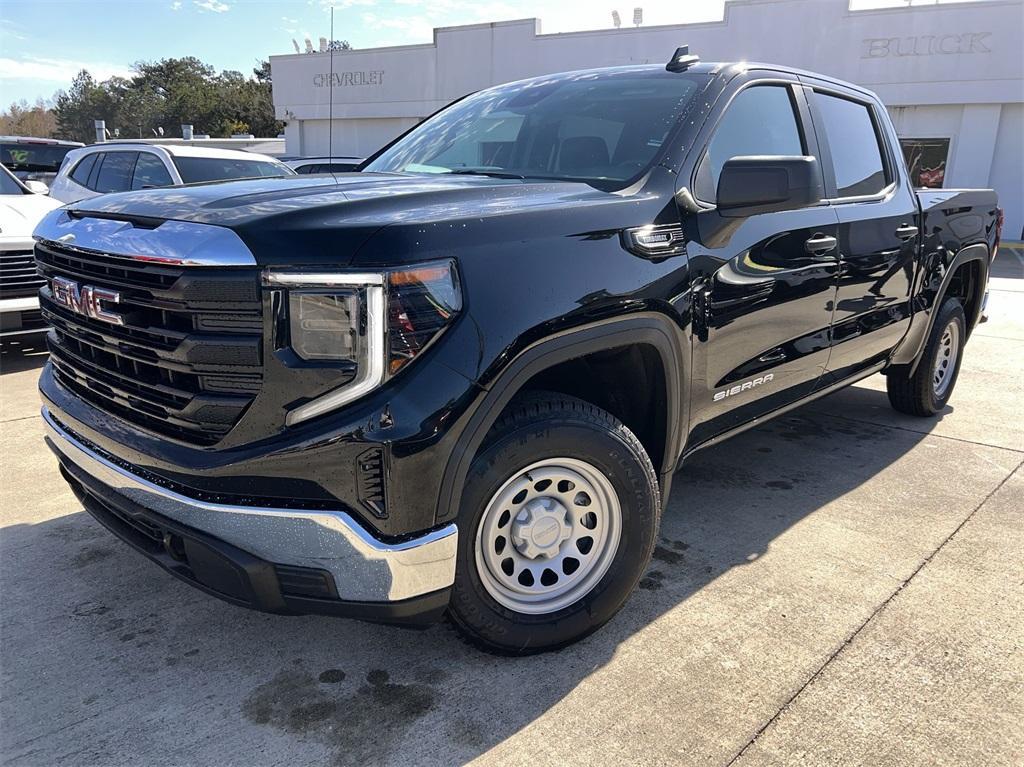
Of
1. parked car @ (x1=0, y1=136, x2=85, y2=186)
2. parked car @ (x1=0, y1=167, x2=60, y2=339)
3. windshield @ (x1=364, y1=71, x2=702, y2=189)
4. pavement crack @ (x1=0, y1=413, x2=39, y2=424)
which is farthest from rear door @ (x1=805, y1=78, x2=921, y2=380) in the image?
parked car @ (x1=0, y1=136, x2=85, y2=186)

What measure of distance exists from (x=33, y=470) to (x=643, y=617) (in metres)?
3.23

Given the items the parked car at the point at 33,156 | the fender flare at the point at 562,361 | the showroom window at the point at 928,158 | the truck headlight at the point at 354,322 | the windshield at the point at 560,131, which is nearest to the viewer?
the truck headlight at the point at 354,322

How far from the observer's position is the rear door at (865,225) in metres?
3.70

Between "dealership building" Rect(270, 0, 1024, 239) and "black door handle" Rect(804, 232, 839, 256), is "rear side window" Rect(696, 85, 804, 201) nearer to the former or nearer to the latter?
"black door handle" Rect(804, 232, 839, 256)

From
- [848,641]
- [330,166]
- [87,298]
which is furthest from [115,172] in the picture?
[848,641]

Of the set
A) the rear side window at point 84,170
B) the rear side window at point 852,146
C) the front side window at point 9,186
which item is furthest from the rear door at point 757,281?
the rear side window at point 84,170

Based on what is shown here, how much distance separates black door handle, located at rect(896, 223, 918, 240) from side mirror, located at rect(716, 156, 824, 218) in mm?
1617

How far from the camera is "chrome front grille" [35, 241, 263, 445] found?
79.7 inches

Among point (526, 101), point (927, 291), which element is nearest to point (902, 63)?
point (927, 291)

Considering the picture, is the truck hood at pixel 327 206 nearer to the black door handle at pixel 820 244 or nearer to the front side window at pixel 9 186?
the black door handle at pixel 820 244

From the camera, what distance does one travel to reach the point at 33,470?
408cm

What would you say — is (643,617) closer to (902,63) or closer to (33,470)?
(33,470)

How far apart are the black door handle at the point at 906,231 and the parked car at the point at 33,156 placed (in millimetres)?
14902

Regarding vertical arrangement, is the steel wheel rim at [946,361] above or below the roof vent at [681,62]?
below
